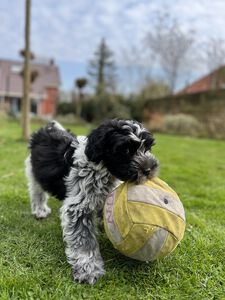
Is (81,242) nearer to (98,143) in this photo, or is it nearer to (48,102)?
(98,143)

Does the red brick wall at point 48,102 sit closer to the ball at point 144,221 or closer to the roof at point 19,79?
the roof at point 19,79

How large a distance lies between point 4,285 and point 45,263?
467mm

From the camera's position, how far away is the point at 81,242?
3045 millimetres

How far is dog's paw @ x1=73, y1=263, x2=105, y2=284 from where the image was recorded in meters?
2.78

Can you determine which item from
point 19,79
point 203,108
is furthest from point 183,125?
point 19,79

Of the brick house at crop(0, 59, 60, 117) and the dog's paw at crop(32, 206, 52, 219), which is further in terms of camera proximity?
the brick house at crop(0, 59, 60, 117)

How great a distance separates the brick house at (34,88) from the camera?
40688 millimetres

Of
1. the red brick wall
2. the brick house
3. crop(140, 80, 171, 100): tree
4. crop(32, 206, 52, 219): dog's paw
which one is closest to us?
crop(32, 206, 52, 219): dog's paw

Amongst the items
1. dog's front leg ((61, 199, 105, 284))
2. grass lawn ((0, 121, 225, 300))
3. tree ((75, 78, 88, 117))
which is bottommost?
grass lawn ((0, 121, 225, 300))

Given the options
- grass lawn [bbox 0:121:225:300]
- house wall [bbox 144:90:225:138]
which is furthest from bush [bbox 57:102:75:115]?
grass lawn [bbox 0:121:225:300]

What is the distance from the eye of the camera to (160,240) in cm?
278

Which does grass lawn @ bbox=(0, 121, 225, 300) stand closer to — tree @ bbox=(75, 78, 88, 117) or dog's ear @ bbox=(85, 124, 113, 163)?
dog's ear @ bbox=(85, 124, 113, 163)

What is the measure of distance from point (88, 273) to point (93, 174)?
33.0 inches

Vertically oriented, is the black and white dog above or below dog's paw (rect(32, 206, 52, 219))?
above
